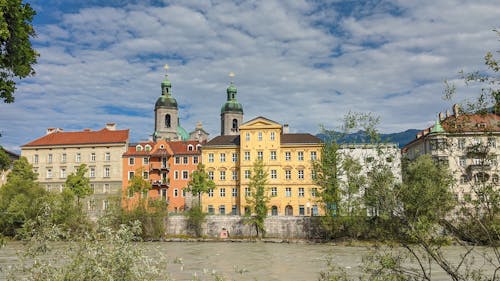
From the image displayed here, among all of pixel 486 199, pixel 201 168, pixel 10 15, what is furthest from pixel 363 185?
pixel 201 168

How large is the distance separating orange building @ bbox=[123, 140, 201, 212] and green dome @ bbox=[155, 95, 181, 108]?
3185 cm

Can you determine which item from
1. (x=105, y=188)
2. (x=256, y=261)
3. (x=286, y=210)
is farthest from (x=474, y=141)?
(x=105, y=188)

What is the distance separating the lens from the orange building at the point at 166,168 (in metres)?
61.6

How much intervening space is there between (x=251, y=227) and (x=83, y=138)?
30.1 meters

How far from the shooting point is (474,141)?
839 centimetres

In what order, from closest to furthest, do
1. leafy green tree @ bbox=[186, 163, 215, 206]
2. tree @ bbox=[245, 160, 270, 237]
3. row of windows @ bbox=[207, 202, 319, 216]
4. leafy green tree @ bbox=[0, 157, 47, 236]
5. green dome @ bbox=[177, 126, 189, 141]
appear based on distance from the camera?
leafy green tree @ bbox=[0, 157, 47, 236]
tree @ bbox=[245, 160, 270, 237]
leafy green tree @ bbox=[186, 163, 215, 206]
row of windows @ bbox=[207, 202, 319, 216]
green dome @ bbox=[177, 126, 189, 141]

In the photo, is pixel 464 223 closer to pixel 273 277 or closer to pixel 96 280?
pixel 96 280

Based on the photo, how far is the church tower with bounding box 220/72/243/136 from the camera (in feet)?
323

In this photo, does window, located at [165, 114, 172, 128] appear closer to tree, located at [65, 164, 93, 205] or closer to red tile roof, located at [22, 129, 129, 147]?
red tile roof, located at [22, 129, 129, 147]

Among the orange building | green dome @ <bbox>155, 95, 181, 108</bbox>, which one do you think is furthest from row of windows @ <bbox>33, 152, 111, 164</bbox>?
green dome @ <bbox>155, 95, 181, 108</bbox>

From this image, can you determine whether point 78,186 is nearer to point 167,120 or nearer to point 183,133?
point 167,120

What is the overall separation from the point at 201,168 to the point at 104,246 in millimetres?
48792

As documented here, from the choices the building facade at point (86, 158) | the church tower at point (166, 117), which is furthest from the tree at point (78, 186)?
the church tower at point (166, 117)

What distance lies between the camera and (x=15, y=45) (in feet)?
29.7
